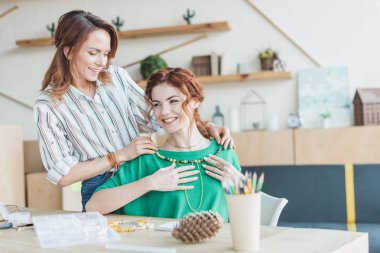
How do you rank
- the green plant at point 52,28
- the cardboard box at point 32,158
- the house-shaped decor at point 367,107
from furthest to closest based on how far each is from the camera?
1. the green plant at point 52,28
2. the cardboard box at point 32,158
3. the house-shaped decor at point 367,107

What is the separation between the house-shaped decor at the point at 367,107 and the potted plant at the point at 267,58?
0.74 meters

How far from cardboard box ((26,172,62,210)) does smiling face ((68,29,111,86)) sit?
2490 mm

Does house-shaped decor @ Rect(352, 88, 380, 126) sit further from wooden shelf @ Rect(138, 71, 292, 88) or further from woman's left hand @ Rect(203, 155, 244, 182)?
woman's left hand @ Rect(203, 155, 244, 182)

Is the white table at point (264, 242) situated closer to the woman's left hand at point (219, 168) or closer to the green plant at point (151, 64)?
the woman's left hand at point (219, 168)

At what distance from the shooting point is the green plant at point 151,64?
4855 mm

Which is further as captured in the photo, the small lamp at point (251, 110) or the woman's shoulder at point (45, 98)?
the small lamp at point (251, 110)

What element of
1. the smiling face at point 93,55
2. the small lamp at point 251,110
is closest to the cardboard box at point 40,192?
the small lamp at point 251,110

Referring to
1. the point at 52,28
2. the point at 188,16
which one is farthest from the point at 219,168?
the point at 52,28

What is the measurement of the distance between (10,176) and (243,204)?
3369 millimetres

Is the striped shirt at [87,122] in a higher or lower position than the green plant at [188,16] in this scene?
lower

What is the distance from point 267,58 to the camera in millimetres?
4621

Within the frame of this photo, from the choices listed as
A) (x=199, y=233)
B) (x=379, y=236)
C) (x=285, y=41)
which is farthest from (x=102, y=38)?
(x=285, y=41)

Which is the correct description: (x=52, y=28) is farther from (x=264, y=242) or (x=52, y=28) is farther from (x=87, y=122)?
(x=264, y=242)

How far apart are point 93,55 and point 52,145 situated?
1.24ft
